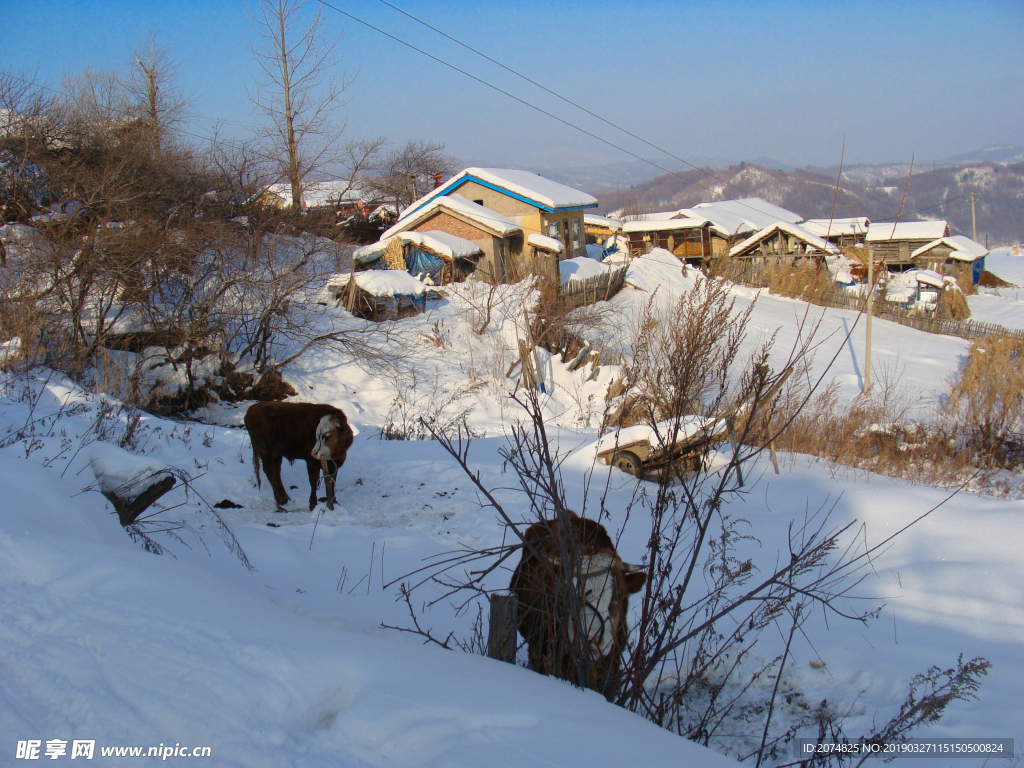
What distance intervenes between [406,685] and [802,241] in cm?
4658

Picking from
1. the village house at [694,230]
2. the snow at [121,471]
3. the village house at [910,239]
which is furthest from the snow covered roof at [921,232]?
the snow at [121,471]

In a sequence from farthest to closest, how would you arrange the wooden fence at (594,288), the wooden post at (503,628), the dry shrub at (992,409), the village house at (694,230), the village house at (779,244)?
1. the village house at (694,230)
2. the village house at (779,244)
3. the wooden fence at (594,288)
4. the dry shrub at (992,409)
5. the wooden post at (503,628)

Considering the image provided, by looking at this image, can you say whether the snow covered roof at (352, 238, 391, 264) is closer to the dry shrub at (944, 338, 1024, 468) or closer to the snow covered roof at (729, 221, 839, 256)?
the dry shrub at (944, 338, 1024, 468)

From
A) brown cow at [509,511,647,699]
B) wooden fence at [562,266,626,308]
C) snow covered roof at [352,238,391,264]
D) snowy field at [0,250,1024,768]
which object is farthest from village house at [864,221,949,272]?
brown cow at [509,511,647,699]

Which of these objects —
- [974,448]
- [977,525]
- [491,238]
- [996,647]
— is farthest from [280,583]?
[491,238]

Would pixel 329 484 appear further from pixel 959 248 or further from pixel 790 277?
pixel 959 248

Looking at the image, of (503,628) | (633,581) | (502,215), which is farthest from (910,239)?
(503,628)

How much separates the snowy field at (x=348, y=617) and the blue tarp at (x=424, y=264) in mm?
16795

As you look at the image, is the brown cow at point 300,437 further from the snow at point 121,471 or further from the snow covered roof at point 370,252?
the snow covered roof at point 370,252

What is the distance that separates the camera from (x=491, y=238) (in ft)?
92.1

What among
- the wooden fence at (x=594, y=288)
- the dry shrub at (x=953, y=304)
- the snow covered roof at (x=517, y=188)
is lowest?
the wooden fence at (x=594, y=288)

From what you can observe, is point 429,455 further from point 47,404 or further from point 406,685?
point 406,685

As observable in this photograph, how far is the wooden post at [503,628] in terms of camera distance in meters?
3.01

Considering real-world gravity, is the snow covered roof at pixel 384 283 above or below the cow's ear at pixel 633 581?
above
